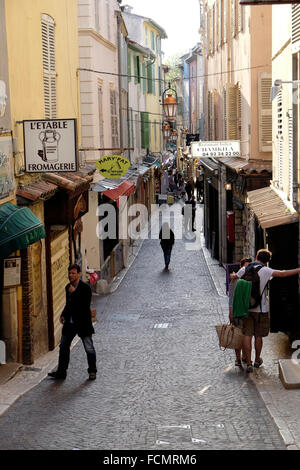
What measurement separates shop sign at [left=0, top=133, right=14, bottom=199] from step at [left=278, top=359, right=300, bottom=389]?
447 centimetres

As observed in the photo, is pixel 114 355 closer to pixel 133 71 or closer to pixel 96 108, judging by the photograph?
pixel 96 108

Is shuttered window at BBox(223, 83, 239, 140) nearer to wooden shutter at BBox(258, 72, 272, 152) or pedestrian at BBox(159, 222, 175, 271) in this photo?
wooden shutter at BBox(258, 72, 272, 152)

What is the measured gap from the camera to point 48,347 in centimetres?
1473

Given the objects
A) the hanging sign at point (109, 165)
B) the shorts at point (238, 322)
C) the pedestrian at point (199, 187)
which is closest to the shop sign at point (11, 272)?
the shorts at point (238, 322)

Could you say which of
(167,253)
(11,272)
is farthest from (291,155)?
(167,253)

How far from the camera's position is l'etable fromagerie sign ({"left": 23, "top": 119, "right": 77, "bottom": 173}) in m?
13.0

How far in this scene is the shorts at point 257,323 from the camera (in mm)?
11500

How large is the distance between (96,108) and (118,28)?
6921 mm

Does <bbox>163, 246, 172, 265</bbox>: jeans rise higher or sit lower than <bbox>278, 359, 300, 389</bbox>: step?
lower

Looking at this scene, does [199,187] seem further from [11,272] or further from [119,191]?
[11,272]

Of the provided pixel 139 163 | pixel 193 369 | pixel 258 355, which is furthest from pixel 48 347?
pixel 139 163

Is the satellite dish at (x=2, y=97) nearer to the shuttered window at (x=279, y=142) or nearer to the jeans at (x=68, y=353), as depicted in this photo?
the jeans at (x=68, y=353)

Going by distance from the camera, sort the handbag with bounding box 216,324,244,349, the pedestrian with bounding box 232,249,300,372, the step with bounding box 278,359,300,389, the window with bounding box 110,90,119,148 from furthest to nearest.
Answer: the window with bounding box 110,90,119,148 → the handbag with bounding box 216,324,244,349 → the pedestrian with bounding box 232,249,300,372 → the step with bounding box 278,359,300,389

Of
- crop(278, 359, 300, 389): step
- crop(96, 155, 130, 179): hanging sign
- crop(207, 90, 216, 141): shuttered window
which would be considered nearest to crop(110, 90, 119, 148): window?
crop(207, 90, 216, 141): shuttered window
